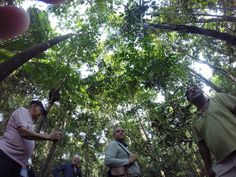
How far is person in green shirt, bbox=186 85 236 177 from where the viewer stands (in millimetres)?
2461

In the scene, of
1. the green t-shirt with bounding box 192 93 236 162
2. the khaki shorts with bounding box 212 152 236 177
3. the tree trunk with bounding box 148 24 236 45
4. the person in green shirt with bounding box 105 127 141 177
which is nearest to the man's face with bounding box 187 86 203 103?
the green t-shirt with bounding box 192 93 236 162

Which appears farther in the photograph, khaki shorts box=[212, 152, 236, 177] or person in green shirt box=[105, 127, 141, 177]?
person in green shirt box=[105, 127, 141, 177]

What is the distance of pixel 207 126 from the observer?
268 centimetres

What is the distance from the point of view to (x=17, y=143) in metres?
2.80

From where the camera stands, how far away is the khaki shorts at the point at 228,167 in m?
2.45

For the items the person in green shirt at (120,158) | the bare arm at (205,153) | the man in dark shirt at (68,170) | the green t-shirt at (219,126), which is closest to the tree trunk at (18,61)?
the green t-shirt at (219,126)

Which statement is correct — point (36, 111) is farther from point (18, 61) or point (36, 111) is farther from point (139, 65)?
point (139, 65)

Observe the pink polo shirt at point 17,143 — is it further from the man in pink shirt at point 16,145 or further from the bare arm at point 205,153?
the bare arm at point 205,153

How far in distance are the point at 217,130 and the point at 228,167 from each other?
0.30m

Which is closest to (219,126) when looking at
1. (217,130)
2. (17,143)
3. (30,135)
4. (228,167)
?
(217,130)

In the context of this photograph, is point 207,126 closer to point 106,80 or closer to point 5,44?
point 5,44

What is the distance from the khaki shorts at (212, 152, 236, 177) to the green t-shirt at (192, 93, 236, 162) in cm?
5

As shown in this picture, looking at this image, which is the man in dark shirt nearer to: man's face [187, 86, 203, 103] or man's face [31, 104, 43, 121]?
man's face [31, 104, 43, 121]

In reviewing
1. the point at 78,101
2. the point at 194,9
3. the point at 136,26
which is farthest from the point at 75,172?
the point at 194,9
